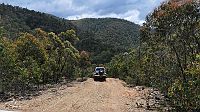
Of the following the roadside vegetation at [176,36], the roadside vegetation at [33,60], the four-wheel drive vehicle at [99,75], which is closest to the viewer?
the roadside vegetation at [176,36]

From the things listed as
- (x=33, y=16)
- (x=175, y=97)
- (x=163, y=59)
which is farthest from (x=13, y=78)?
(x=33, y=16)

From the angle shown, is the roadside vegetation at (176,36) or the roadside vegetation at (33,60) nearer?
the roadside vegetation at (176,36)

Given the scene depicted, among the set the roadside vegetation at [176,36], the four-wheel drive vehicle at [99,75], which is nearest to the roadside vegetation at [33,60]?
the four-wheel drive vehicle at [99,75]

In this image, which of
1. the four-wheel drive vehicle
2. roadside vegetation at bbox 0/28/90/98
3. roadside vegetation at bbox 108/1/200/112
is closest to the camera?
roadside vegetation at bbox 108/1/200/112

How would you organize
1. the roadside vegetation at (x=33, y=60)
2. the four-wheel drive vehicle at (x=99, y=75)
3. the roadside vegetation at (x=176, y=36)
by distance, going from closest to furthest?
the roadside vegetation at (x=176, y=36), the roadside vegetation at (x=33, y=60), the four-wheel drive vehicle at (x=99, y=75)

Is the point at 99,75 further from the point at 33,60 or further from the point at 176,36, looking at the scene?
the point at 176,36

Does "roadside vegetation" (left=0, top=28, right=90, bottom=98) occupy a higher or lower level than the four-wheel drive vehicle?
higher

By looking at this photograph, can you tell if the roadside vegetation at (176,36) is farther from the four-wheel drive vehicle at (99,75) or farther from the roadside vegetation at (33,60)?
the four-wheel drive vehicle at (99,75)

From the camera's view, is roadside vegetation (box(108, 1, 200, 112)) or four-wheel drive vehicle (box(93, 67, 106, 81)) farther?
four-wheel drive vehicle (box(93, 67, 106, 81))

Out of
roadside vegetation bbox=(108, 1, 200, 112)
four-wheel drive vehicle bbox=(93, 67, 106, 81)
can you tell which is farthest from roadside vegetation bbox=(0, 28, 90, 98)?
roadside vegetation bbox=(108, 1, 200, 112)

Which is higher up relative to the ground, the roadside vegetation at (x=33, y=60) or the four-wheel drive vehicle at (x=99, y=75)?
the roadside vegetation at (x=33, y=60)

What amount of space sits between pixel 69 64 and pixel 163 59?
2999cm

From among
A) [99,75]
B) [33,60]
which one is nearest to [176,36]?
[33,60]

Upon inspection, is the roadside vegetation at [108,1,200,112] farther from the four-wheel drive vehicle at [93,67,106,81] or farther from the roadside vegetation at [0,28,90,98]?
the four-wheel drive vehicle at [93,67,106,81]
